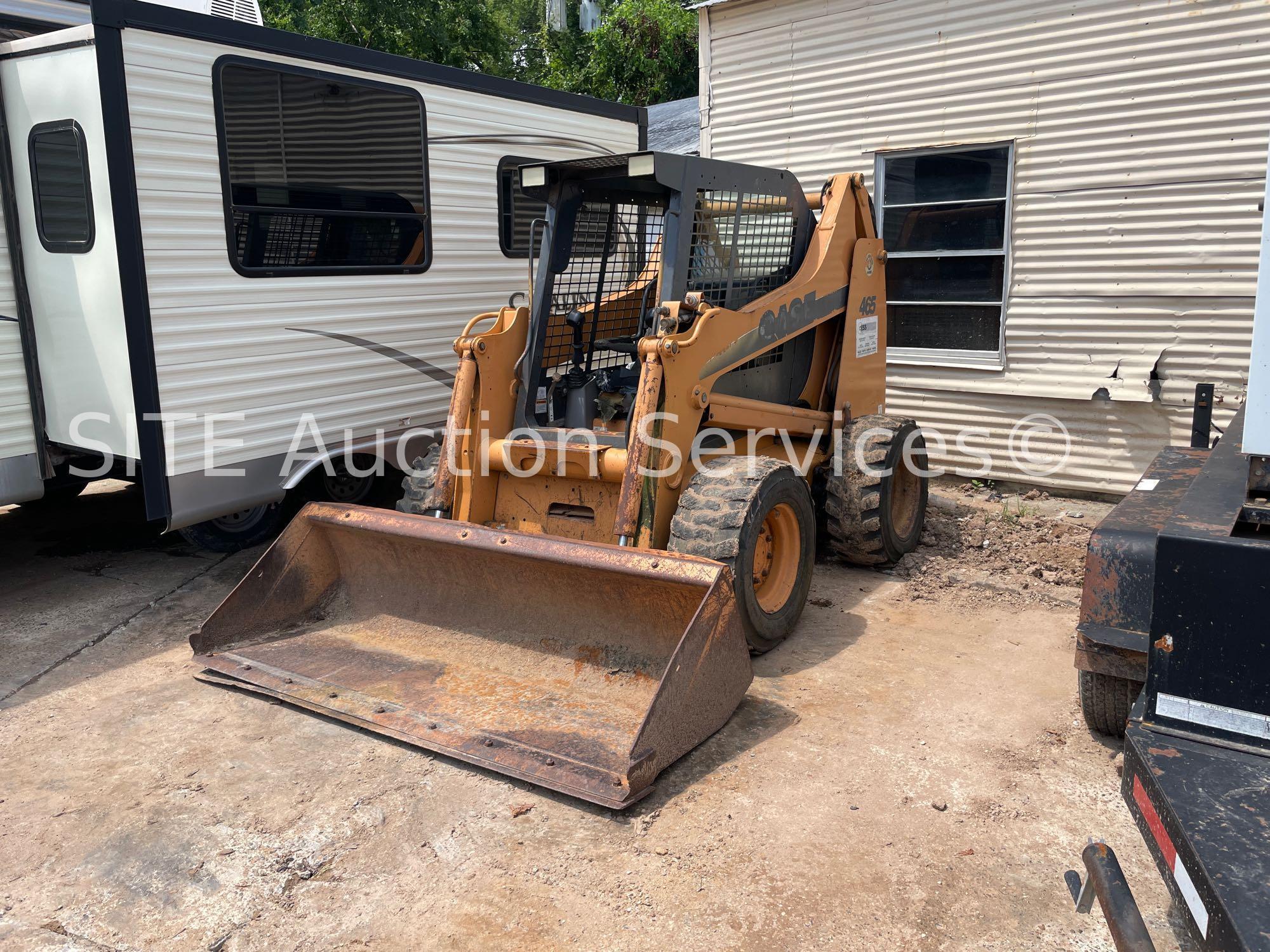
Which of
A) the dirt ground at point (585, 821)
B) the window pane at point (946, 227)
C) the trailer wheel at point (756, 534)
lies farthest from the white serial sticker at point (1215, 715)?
the window pane at point (946, 227)

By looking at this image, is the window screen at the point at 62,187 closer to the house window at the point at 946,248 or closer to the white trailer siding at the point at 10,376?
the white trailer siding at the point at 10,376

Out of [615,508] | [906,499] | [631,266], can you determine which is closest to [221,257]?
[631,266]

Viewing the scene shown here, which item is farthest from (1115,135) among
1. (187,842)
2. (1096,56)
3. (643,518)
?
(187,842)

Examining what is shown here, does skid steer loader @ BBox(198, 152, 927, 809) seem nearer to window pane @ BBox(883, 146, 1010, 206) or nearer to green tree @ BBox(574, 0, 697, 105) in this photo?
window pane @ BBox(883, 146, 1010, 206)

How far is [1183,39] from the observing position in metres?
6.37

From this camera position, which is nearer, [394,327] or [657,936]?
[657,936]

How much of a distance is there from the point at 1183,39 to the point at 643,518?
5089 millimetres

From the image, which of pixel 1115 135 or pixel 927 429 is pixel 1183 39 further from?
pixel 927 429

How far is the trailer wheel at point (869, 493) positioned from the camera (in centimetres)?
556

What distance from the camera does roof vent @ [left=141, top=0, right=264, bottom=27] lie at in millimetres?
6012

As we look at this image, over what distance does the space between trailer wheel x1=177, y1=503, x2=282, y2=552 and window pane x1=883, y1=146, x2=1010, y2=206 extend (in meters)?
5.28

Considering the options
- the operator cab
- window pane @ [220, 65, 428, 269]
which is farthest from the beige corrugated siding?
window pane @ [220, 65, 428, 269]

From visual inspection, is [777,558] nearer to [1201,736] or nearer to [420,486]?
[420,486]

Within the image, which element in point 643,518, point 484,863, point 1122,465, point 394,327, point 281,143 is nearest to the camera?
point 484,863
